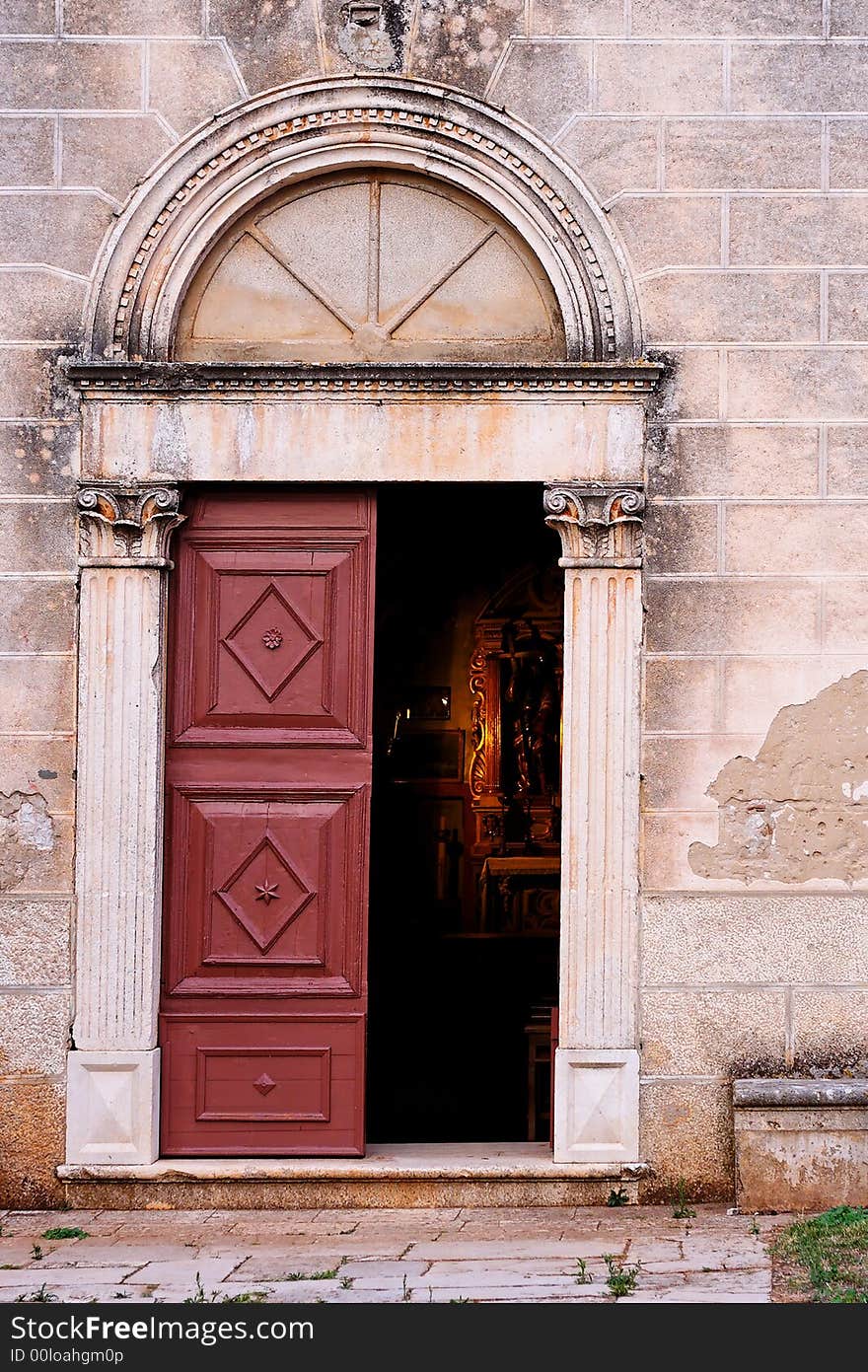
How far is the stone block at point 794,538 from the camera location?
279 inches

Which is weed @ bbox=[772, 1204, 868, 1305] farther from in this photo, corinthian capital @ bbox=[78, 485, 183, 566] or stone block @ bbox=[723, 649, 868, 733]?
corinthian capital @ bbox=[78, 485, 183, 566]

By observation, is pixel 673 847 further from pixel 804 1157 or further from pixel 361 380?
pixel 361 380

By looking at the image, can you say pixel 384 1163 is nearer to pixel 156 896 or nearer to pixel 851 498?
pixel 156 896

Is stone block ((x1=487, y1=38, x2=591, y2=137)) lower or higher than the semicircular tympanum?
higher

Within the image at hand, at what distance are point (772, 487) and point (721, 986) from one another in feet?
7.10

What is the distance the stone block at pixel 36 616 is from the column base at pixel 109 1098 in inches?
69.4

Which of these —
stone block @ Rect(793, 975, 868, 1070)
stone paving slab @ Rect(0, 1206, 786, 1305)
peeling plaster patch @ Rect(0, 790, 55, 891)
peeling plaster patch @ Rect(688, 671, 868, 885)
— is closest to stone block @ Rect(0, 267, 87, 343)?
peeling plaster patch @ Rect(0, 790, 55, 891)

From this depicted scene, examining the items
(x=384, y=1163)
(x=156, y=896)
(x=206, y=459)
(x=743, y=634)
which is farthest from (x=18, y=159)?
(x=384, y=1163)

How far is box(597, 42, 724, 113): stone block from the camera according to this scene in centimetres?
713

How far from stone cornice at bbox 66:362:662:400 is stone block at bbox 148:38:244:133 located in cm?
110

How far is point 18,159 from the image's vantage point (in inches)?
282

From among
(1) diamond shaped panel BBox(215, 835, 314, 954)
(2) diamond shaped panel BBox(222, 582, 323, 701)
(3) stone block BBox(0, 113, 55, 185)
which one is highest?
(3) stone block BBox(0, 113, 55, 185)

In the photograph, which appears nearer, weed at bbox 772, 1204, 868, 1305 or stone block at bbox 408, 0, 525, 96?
weed at bbox 772, 1204, 868, 1305
